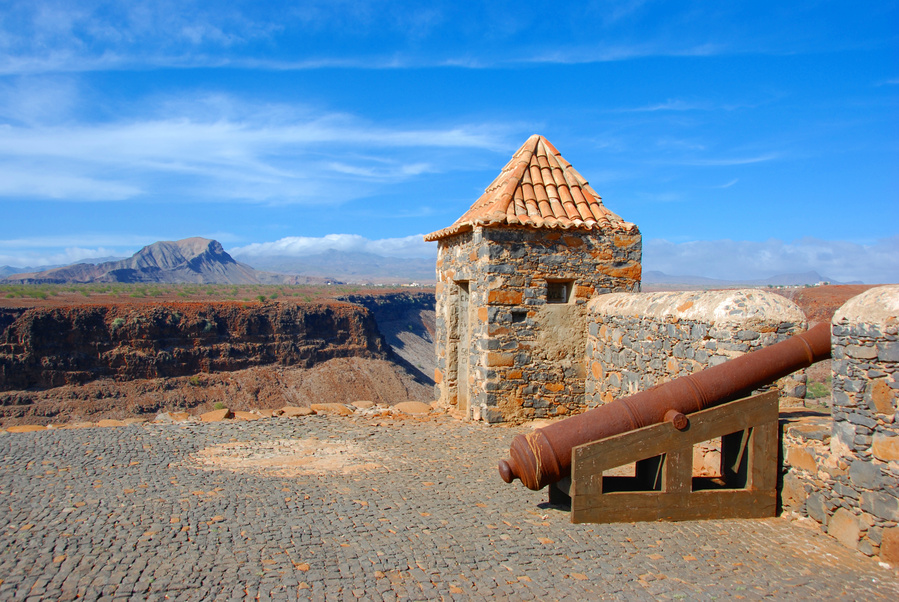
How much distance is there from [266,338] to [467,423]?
31.4 metres

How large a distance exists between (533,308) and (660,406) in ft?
13.6

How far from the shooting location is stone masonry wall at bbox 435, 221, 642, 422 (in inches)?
335

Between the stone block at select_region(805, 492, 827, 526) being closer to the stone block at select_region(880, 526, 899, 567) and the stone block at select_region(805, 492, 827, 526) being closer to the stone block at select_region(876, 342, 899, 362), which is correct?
the stone block at select_region(880, 526, 899, 567)

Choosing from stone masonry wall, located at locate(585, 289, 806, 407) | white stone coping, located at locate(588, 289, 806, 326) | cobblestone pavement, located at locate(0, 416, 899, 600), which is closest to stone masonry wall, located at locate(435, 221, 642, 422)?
stone masonry wall, located at locate(585, 289, 806, 407)

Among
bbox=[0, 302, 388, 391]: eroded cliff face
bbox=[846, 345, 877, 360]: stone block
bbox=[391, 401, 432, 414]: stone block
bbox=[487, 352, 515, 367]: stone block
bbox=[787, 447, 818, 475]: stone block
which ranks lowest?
bbox=[0, 302, 388, 391]: eroded cliff face

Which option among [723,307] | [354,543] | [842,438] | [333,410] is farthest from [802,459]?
[333,410]

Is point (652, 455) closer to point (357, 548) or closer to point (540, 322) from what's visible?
point (357, 548)

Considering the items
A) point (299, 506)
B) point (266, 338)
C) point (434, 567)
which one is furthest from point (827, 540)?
point (266, 338)

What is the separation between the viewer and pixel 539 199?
9203 millimetres

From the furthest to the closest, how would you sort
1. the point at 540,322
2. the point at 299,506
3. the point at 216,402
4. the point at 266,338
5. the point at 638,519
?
Result: the point at 266,338 → the point at 216,402 → the point at 540,322 → the point at 299,506 → the point at 638,519

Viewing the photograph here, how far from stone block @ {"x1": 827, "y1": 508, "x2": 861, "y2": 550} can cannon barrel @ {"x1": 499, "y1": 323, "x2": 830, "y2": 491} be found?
1.07 metres

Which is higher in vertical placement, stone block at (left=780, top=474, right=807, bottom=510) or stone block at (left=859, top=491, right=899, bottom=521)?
stone block at (left=859, top=491, right=899, bottom=521)

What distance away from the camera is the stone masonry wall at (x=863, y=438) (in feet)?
12.7

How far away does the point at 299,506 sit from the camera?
4926 mm
